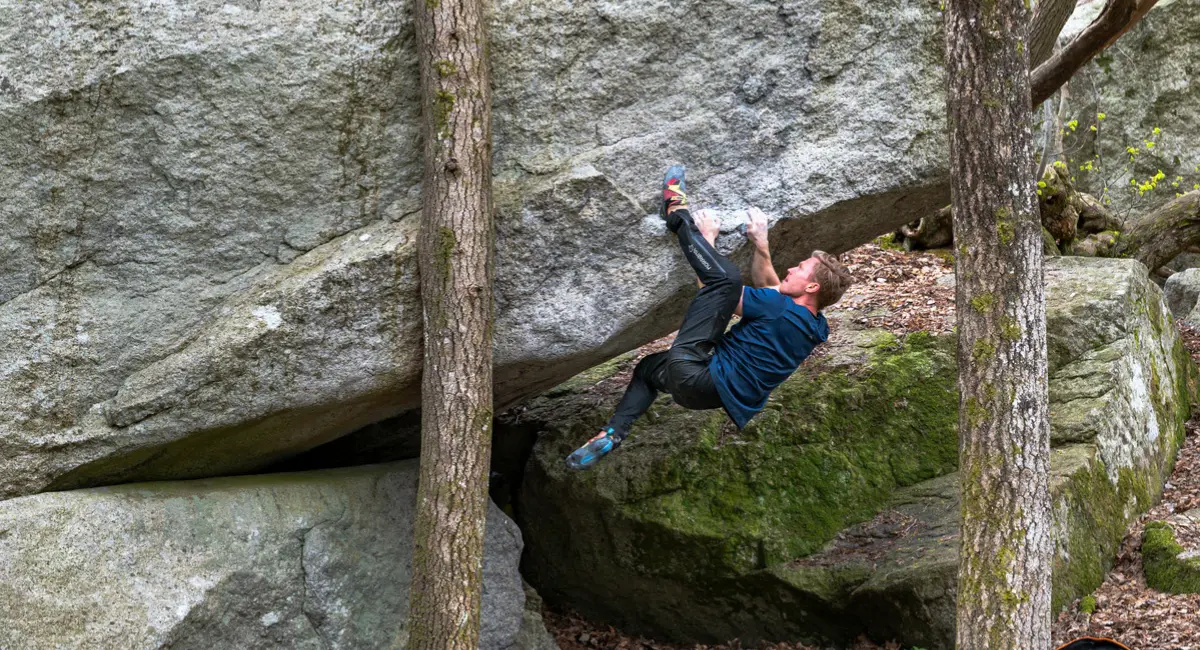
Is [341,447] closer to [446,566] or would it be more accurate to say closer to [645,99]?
[446,566]

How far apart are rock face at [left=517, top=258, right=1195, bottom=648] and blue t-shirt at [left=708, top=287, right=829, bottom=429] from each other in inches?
71.3

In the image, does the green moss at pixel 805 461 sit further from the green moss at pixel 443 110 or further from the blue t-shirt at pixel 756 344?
the green moss at pixel 443 110

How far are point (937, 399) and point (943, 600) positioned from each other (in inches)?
88.4

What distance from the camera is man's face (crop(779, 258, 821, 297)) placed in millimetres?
6645

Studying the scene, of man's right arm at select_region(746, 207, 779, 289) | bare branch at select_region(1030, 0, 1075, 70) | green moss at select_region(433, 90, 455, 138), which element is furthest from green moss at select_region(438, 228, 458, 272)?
bare branch at select_region(1030, 0, 1075, 70)

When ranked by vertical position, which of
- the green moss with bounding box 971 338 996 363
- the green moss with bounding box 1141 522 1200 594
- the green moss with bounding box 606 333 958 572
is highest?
the green moss with bounding box 971 338 996 363

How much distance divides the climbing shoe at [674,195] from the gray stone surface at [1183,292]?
9273mm

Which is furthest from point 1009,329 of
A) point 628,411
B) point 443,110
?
point 443,110

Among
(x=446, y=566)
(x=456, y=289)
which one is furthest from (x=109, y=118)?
(x=446, y=566)

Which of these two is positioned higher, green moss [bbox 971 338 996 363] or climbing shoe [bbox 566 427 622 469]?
green moss [bbox 971 338 996 363]

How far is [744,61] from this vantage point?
6.23 m

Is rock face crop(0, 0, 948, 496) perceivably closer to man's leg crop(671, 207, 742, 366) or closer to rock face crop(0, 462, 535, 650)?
man's leg crop(671, 207, 742, 366)

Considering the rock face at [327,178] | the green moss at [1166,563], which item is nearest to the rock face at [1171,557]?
the green moss at [1166,563]

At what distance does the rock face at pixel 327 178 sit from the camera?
224 inches
